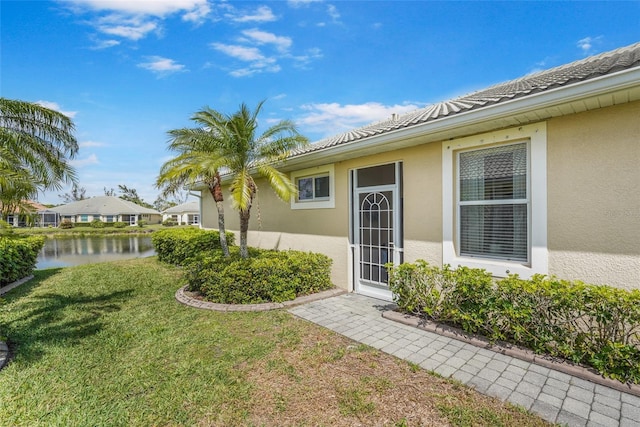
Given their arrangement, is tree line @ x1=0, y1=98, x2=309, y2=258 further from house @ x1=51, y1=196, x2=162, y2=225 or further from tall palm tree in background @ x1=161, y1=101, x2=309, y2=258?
house @ x1=51, y1=196, x2=162, y2=225

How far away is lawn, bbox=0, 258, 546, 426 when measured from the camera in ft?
9.86

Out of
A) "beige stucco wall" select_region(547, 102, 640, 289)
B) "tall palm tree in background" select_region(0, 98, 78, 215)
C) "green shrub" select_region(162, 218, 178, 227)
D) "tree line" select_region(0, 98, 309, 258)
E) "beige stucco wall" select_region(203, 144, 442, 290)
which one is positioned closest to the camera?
"beige stucco wall" select_region(547, 102, 640, 289)

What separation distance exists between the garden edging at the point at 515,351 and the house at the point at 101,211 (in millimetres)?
60919

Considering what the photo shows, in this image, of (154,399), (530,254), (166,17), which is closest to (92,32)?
(166,17)

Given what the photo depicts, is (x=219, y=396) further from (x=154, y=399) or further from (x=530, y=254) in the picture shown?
(x=530, y=254)

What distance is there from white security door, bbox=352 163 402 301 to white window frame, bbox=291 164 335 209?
2.58 ft

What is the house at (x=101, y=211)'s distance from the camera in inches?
2080

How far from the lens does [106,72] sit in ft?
30.8

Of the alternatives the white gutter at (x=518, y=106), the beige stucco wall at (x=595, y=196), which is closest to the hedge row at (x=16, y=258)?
the white gutter at (x=518, y=106)

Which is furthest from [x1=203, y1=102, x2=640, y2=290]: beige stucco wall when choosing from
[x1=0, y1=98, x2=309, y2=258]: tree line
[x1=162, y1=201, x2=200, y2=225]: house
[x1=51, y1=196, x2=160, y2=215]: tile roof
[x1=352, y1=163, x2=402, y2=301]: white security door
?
[x1=51, y1=196, x2=160, y2=215]: tile roof

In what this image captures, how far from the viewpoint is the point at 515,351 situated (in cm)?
418

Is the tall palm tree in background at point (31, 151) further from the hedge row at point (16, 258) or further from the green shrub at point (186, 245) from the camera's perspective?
the green shrub at point (186, 245)

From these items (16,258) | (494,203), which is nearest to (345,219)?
(494,203)

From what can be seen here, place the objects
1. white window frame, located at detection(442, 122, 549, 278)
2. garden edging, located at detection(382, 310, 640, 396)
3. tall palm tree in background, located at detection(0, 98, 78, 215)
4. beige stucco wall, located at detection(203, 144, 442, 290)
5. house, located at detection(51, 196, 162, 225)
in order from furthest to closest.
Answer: house, located at detection(51, 196, 162, 225)
beige stucco wall, located at detection(203, 144, 442, 290)
tall palm tree in background, located at detection(0, 98, 78, 215)
white window frame, located at detection(442, 122, 549, 278)
garden edging, located at detection(382, 310, 640, 396)
